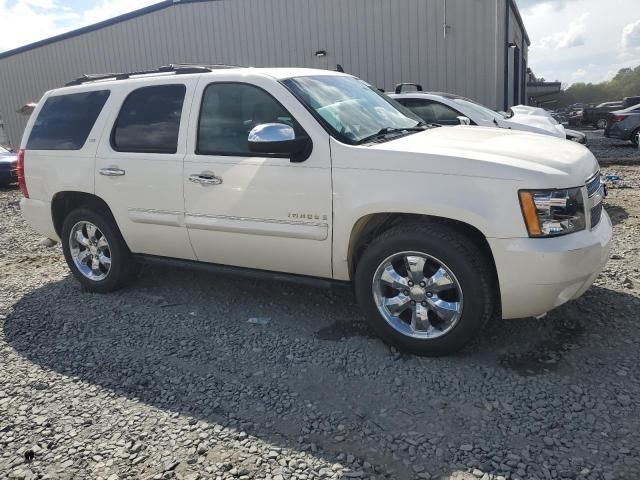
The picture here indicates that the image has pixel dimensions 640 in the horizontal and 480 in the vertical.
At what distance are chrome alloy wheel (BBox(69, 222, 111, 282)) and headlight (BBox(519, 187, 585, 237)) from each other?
3536 millimetres

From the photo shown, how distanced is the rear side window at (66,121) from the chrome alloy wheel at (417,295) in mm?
2983

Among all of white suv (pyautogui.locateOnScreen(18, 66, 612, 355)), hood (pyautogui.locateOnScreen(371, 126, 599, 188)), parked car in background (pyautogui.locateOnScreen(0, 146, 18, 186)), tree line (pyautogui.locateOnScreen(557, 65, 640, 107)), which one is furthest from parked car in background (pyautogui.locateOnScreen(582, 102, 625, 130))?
tree line (pyautogui.locateOnScreen(557, 65, 640, 107))

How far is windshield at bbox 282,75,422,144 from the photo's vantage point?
3.72 m

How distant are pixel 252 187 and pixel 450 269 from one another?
58.0 inches

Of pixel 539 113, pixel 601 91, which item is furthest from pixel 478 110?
pixel 601 91

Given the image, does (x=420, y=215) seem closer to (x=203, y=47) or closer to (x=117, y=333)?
(x=117, y=333)

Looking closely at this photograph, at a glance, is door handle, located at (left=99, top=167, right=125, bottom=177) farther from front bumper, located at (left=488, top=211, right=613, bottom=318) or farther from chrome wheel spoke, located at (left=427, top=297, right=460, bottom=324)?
front bumper, located at (left=488, top=211, right=613, bottom=318)

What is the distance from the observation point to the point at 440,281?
3.36 meters

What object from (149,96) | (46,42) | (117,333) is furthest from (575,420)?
(46,42)

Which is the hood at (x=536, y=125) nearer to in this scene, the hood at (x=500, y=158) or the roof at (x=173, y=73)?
the roof at (x=173, y=73)

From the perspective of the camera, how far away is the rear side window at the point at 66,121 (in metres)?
4.77

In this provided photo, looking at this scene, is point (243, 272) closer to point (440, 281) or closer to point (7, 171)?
point (440, 281)

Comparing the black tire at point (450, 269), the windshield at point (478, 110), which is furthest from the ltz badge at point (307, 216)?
the windshield at point (478, 110)

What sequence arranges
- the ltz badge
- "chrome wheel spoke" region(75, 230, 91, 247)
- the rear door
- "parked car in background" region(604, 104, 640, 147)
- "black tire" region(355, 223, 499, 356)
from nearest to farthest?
"black tire" region(355, 223, 499, 356), the ltz badge, the rear door, "chrome wheel spoke" region(75, 230, 91, 247), "parked car in background" region(604, 104, 640, 147)
